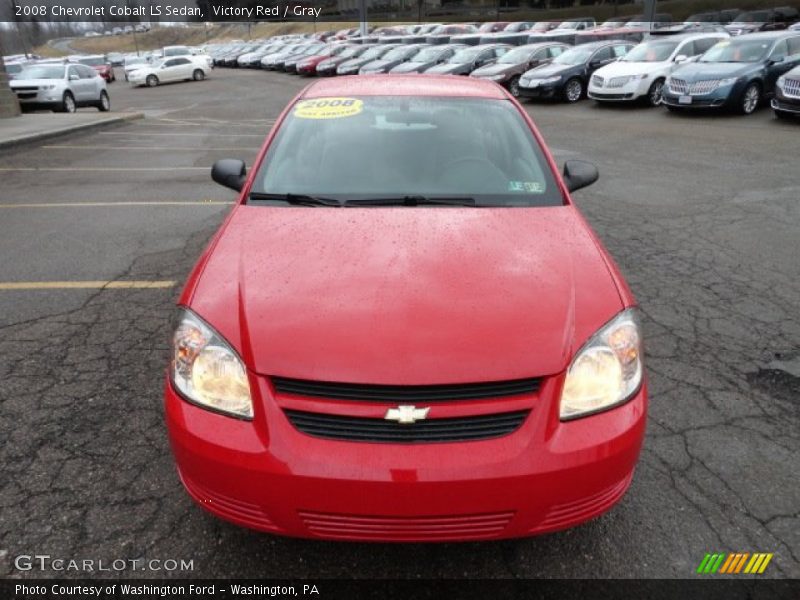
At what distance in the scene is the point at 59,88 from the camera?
18328 millimetres

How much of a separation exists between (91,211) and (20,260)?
1853 mm

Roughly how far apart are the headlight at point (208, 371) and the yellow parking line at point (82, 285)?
286 cm

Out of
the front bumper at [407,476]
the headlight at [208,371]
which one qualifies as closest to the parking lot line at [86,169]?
the headlight at [208,371]

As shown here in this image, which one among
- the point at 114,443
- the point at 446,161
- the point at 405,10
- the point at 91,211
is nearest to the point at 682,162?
the point at 446,161

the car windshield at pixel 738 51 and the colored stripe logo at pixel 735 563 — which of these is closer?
the colored stripe logo at pixel 735 563

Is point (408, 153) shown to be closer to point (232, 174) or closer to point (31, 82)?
point (232, 174)

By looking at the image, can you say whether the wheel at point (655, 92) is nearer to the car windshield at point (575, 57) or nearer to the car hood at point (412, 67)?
the car windshield at point (575, 57)

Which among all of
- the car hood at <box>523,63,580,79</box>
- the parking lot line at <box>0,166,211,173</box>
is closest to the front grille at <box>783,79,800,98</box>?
the car hood at <box>523,63,580,79</box>

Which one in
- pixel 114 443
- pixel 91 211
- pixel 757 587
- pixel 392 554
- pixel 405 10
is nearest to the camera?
pixel 757 587

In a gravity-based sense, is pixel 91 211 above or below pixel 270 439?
below

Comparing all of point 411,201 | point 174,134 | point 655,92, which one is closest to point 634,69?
point 655,92

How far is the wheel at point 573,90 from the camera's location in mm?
17219

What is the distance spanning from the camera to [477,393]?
1.92 m

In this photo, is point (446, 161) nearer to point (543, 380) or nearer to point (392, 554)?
point (543, 380)
